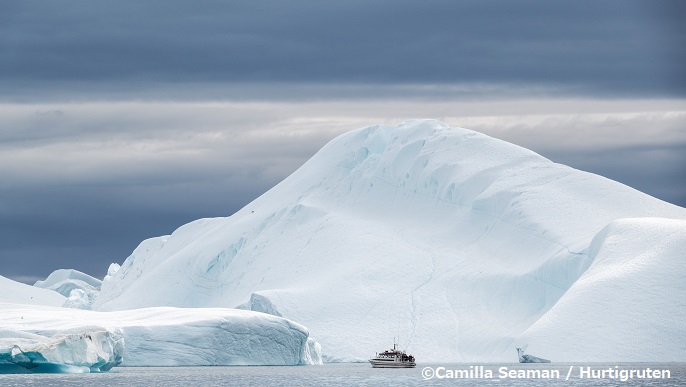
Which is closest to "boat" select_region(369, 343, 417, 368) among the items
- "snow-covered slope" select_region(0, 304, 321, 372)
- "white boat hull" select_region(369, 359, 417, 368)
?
"white boat hull" select_region(369, 359, 417, 368)

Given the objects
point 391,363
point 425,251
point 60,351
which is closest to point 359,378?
point 391,363

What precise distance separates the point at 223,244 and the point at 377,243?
450 inches

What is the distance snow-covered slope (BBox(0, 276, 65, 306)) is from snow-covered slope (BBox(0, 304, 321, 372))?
5018cm

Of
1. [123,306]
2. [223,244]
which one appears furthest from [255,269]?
[123,306]

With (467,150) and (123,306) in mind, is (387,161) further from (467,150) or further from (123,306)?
(123,306)

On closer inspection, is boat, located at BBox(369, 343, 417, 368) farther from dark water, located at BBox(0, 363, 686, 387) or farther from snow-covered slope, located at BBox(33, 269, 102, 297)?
snow-covered slope, located at BBox(33, 269, 102, 297)

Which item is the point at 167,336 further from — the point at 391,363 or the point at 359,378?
the point at 391,363

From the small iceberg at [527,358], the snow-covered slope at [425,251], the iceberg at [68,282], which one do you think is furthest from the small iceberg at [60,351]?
the iceberg at [68,282]

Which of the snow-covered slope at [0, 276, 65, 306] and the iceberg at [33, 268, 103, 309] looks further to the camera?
the iceberg at [33, 268, 103, 309]

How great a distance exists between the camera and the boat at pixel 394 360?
75125 mm

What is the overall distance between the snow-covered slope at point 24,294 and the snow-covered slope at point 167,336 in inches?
1976

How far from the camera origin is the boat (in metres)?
75.1

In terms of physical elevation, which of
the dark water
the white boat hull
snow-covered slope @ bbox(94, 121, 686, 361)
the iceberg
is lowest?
the dark water

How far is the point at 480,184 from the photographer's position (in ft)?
304
